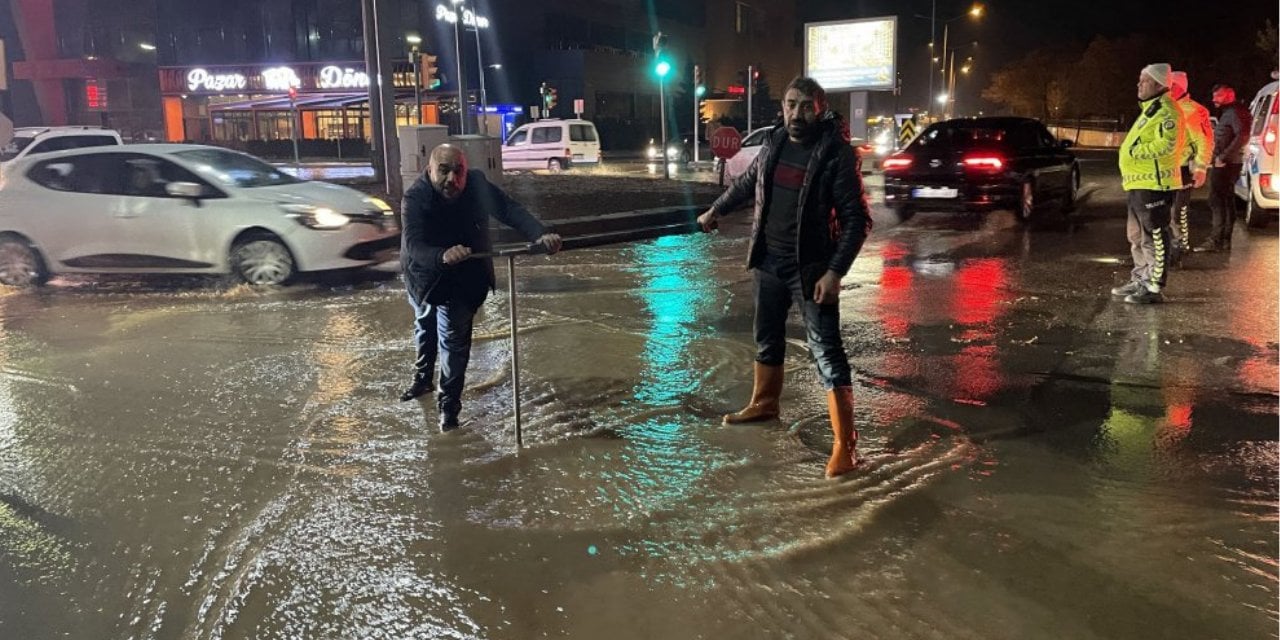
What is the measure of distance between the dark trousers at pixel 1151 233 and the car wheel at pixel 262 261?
803 centimetres

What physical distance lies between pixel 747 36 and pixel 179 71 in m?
45.1

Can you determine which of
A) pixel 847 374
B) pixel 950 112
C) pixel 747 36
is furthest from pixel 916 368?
pixel 747 36

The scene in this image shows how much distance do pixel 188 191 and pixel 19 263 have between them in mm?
2107

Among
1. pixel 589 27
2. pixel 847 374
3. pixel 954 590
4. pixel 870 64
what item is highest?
pixel 589 27

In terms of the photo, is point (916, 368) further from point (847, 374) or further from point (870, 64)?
point (870, 64)

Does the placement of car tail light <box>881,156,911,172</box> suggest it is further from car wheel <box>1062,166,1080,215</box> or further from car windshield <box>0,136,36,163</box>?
car windshield <box>0,136,36,163</box>

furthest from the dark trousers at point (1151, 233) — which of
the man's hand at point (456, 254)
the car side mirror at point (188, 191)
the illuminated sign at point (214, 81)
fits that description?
the illuminated sign at point (214, 81)

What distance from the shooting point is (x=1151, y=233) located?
7.99 metres

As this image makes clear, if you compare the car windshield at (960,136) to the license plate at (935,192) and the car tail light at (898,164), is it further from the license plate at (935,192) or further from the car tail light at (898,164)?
the license plate at (935,192)

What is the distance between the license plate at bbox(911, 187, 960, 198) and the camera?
46.5ft

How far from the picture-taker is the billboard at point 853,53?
115 ft

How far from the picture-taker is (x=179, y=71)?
4809cm

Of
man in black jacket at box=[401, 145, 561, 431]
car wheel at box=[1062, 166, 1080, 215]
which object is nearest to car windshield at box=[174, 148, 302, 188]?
man in black jacket at box=[401, 145, 561, 431]

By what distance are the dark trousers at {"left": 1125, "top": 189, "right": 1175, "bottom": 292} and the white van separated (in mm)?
23758
